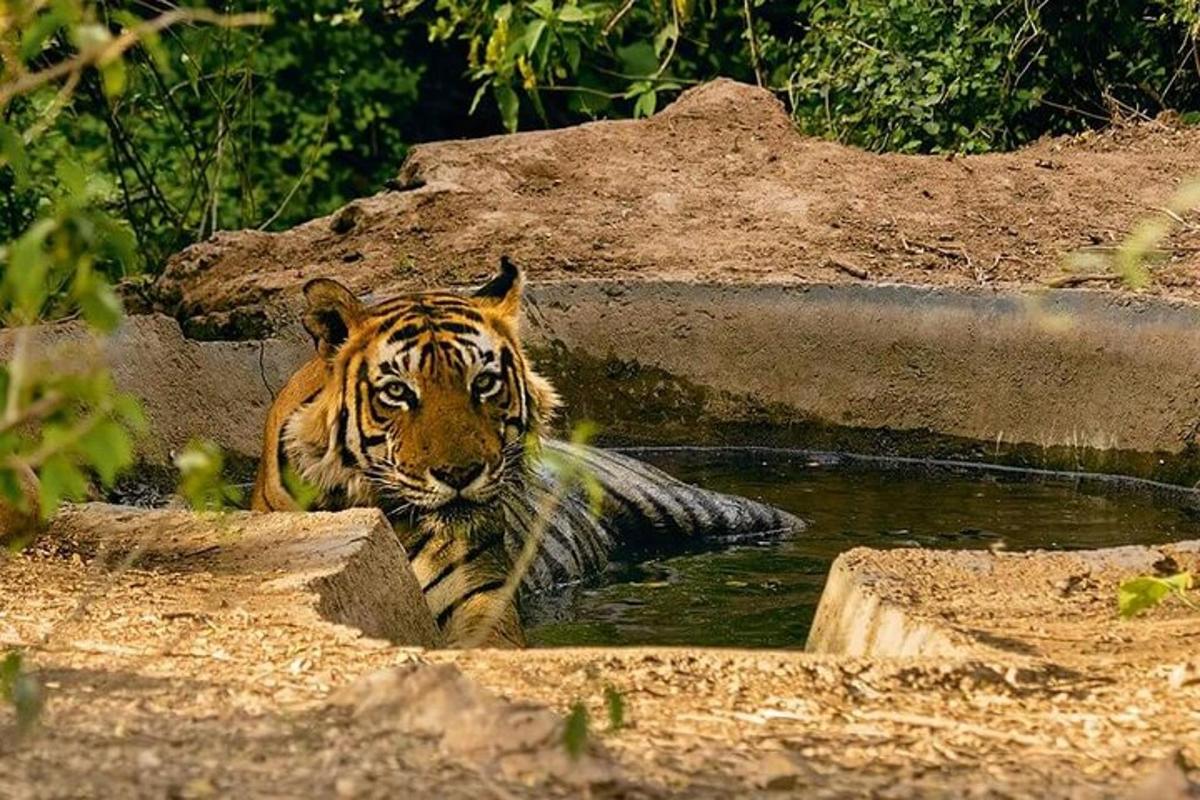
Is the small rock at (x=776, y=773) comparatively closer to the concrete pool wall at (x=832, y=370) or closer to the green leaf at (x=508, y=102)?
the concrete pool wall at (x=832, y=370)

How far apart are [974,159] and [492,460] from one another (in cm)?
429

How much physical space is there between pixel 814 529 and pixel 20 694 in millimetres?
4669

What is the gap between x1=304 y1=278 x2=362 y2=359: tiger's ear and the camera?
6.73 m

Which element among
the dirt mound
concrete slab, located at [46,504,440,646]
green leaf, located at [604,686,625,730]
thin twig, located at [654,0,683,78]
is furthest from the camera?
thin twig, located at [654,0,683,78]

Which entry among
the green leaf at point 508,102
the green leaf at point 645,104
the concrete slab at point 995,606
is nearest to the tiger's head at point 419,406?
the concrete slab at point 995,606

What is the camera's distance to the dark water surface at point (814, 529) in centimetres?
659

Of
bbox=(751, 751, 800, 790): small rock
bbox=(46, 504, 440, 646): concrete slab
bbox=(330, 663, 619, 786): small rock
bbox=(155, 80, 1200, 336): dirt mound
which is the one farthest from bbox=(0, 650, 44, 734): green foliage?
bbox=(155, 80, 1200, 336): dirt mound

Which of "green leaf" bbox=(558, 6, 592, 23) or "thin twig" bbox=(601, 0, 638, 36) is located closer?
"green leaf" bbox=(558, 6, 592, 23)

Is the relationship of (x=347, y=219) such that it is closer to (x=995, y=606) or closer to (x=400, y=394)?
(x=400, y=394)

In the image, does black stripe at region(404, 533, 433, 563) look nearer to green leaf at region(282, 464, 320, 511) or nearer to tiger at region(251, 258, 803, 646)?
tiger at region(251, 258, 803, 646)

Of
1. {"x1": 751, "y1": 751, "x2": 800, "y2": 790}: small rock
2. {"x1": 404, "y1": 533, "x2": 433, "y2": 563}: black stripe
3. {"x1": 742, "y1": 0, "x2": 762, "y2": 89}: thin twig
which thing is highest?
{"x1": 742, "y1": 0, "x2": 762, "y2": 89}: thin twig

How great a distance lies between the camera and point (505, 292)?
702 centimetres

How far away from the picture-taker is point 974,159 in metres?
10.1

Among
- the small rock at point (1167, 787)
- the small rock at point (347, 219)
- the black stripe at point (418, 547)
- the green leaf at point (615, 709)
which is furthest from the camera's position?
the small rock at point (347, 219)
